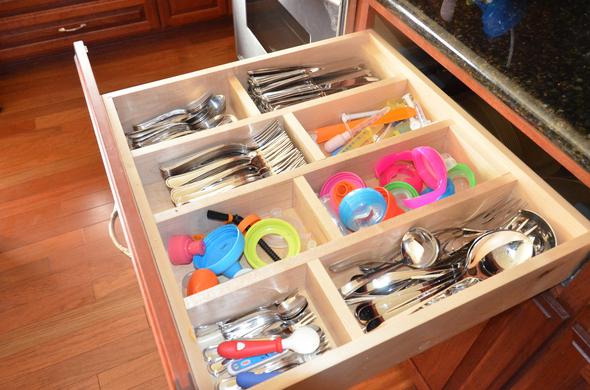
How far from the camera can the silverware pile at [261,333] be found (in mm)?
704

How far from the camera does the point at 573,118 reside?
71 centimetres

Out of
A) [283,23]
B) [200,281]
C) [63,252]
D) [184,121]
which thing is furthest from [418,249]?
[63,252]

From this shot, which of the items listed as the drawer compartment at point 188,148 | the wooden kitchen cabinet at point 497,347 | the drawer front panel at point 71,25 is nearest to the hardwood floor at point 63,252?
the drawer front panel at point 71,25

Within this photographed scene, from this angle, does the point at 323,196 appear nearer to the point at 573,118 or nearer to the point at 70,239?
the point at 573,118

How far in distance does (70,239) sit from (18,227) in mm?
210

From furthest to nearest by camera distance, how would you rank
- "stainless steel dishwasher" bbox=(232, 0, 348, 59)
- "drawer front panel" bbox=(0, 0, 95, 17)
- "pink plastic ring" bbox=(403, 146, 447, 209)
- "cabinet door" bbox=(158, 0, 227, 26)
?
"cabinet door" bbox=(158, 0, 227, 26) < "drawer front panel" bbox=(0, 0, 95, 17) < "stainless steel dishwasher" bbox=(232, 0, 348, 59) < "pink plastic ring" bbox=(403, 146, 447, 209)

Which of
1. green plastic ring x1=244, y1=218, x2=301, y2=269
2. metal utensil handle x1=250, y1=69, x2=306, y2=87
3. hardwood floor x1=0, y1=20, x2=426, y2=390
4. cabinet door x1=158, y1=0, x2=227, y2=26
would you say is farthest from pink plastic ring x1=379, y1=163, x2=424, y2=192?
cabinet door x1=158, y1=0, x2=227, y2=26

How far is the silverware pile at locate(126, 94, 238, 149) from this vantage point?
99 cm

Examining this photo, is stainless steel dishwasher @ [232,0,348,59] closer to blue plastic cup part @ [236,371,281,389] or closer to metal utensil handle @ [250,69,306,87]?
metal utensil handle @ [250,69,306,87]

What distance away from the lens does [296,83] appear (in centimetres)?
106

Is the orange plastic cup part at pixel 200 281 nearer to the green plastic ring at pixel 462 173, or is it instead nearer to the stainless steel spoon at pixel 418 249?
the stainless steel spoon at pixel 418 249

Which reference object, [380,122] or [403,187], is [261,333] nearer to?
[403,187]

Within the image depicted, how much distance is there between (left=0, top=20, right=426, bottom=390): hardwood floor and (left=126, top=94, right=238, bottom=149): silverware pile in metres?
0.73

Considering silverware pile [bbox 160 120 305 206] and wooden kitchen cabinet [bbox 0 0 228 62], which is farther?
wooden kitchen cabinet [bbox 0 0 228 62]
